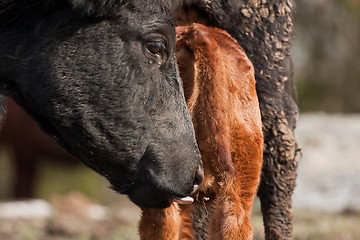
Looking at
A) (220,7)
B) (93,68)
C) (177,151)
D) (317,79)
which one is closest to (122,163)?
(177,151)

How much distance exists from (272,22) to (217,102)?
0.74 m

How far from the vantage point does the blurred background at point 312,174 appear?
23.1ft

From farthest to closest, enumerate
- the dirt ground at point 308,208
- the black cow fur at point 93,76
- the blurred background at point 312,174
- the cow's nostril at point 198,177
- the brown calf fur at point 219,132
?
the blurred background at point 312,174 < the dirt ground at point 308,208 < the brown calf fur at point 219,132 < the cow's nostril at point 198,177 < the black cow fur at point 93,76

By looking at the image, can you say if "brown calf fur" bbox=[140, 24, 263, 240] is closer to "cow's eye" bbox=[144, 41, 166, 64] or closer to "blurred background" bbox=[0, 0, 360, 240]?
"cow's eye" bbox=[144, 41, 166, 64]

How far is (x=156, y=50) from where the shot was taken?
2980 mm

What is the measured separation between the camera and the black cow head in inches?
114

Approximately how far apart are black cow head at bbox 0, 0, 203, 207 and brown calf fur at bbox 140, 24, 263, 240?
0.28m

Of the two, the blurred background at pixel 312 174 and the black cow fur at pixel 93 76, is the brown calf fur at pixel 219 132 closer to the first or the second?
the black cow fur at pixel 93 76

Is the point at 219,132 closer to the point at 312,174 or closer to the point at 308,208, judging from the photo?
the point at 308,208

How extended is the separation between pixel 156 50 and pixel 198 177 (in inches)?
24.7

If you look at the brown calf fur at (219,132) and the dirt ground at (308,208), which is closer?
the brown calf fur at (219,132)

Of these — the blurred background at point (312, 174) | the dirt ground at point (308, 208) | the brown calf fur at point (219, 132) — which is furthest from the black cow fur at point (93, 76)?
the dirt ground at point (308, 208)

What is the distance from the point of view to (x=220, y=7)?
Result: 12.2 ft

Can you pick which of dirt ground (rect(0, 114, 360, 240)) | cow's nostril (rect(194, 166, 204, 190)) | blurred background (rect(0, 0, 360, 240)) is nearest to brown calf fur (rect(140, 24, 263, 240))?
cow's nostril (rect(194, 166, 204, 190))
